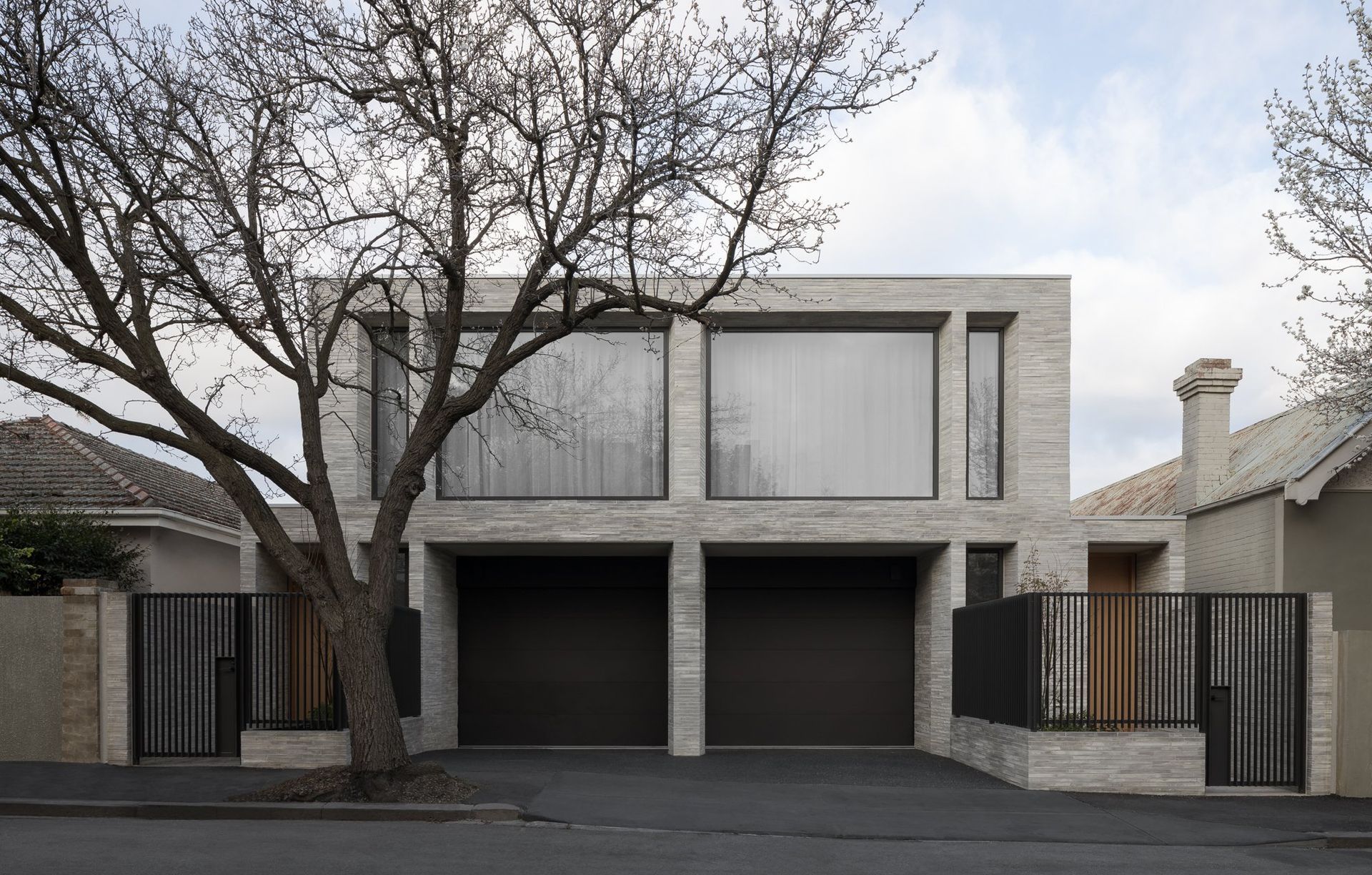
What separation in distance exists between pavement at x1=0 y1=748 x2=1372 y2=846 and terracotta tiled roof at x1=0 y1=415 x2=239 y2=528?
544 cm

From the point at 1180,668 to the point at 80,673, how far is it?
13135 mm

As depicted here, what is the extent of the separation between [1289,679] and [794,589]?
301 inches

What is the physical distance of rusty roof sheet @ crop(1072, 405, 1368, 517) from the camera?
62.8 ft

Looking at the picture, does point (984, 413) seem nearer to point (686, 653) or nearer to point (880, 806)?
point (686, 653)

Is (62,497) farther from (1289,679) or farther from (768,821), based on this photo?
(1289,679)

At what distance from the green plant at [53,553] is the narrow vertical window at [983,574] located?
39.4ft

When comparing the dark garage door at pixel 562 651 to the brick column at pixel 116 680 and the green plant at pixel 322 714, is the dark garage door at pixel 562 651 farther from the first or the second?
the brick column at pixel 116 680

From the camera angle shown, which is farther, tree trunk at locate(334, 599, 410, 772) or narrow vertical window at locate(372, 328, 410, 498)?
narrow vertical window at locate(372, 328, 410, 498)

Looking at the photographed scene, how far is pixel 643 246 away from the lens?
12875mm

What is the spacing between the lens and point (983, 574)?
1906 centimetres

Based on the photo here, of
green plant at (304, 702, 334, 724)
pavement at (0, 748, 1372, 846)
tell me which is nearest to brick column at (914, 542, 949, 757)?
pavement at (0, 748, 1372, 846)

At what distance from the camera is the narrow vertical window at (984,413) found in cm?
1908

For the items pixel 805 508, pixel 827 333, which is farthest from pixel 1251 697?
pixel 827 333

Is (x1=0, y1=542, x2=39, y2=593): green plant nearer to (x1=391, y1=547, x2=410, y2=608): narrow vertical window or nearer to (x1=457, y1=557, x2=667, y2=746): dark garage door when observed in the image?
(x1=391, y1=547, x2=410, y2=608): narrow vertical window
